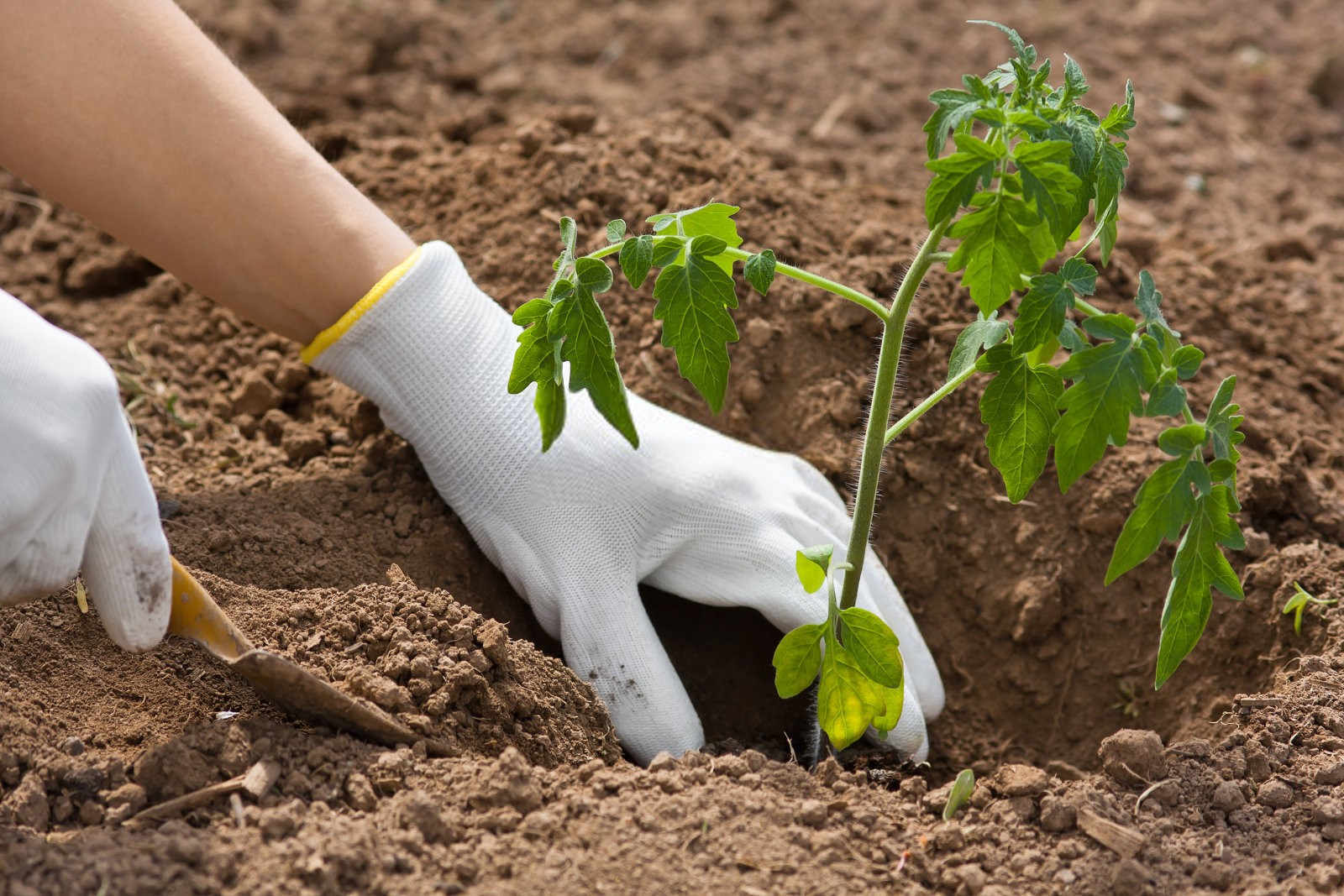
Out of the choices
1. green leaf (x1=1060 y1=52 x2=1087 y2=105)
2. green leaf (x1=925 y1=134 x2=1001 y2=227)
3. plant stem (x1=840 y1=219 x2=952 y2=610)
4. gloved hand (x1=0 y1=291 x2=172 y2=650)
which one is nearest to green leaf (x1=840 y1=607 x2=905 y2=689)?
plant stem (x1=840 y1=219 x2=952 y2=610)

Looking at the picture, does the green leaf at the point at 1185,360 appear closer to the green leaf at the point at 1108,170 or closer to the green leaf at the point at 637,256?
the green leaf at the point at 1108,170

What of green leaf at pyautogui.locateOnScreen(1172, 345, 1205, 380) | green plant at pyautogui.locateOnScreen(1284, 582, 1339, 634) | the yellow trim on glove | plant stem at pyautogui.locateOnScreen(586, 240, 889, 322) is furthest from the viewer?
the yellow trim on glove

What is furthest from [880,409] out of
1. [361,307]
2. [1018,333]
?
[361,307]

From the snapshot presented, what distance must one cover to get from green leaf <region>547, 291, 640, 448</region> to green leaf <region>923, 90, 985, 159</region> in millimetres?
461

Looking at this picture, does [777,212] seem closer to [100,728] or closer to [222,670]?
[222,670]

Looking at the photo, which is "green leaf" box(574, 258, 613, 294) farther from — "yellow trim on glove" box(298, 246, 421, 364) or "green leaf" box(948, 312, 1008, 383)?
"yellow trim on glove" box(298, 246, 421, 364)

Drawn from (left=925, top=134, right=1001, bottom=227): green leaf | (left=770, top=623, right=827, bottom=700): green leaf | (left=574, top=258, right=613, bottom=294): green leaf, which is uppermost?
(left=925, top=134, right=1001, bottom=227): green leaf

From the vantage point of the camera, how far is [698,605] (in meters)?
2.52

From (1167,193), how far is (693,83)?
144 centimetres

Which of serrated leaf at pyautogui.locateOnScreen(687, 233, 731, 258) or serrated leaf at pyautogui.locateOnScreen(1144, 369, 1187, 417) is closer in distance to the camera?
serrated leaf at pyautogui.locateOnScreen(1144, 369, 1187, 417)

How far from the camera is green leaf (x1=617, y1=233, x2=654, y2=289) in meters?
1.65

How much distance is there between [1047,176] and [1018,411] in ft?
1.08

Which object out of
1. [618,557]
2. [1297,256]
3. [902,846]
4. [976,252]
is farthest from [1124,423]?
[1297,256]

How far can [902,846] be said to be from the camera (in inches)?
69.3
